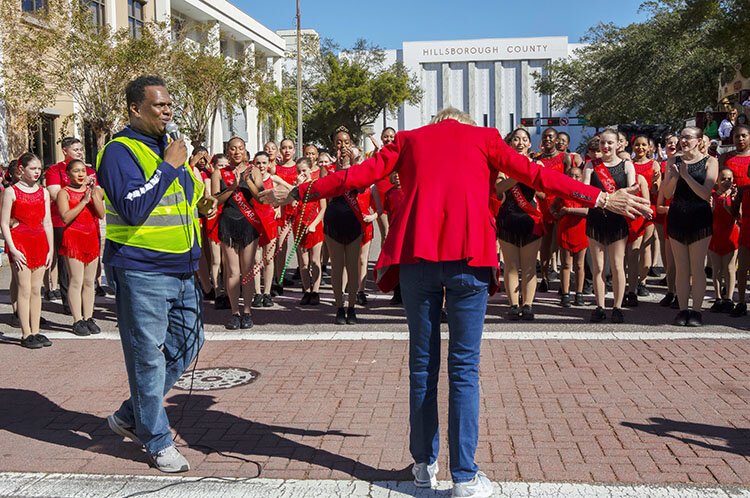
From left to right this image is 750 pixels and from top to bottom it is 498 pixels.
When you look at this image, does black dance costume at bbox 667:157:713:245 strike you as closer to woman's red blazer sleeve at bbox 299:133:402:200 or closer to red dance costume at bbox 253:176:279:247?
red dance costume at bbox 253:176:279:247

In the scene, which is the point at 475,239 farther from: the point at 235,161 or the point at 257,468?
the point at 235,161

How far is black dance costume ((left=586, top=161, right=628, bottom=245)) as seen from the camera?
837 cm

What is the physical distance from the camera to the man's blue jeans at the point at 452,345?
13.0 feet

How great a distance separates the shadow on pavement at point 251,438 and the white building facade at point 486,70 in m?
89.2

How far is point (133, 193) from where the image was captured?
426 cm

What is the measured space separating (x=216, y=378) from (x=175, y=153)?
258 cm

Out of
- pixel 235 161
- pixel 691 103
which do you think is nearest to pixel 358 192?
pixel 235 161

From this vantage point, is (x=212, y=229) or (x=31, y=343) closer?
(x=31, y=343)

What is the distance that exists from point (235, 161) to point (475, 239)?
535 cm

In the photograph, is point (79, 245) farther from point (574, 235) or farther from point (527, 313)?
point (574, 235)

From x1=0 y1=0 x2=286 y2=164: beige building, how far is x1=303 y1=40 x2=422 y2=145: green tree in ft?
10.8

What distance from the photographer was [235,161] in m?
8.84

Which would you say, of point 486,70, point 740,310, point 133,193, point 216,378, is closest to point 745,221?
point 740,310

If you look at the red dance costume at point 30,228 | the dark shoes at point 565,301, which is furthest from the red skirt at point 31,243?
the dark shoes at point 565,301
